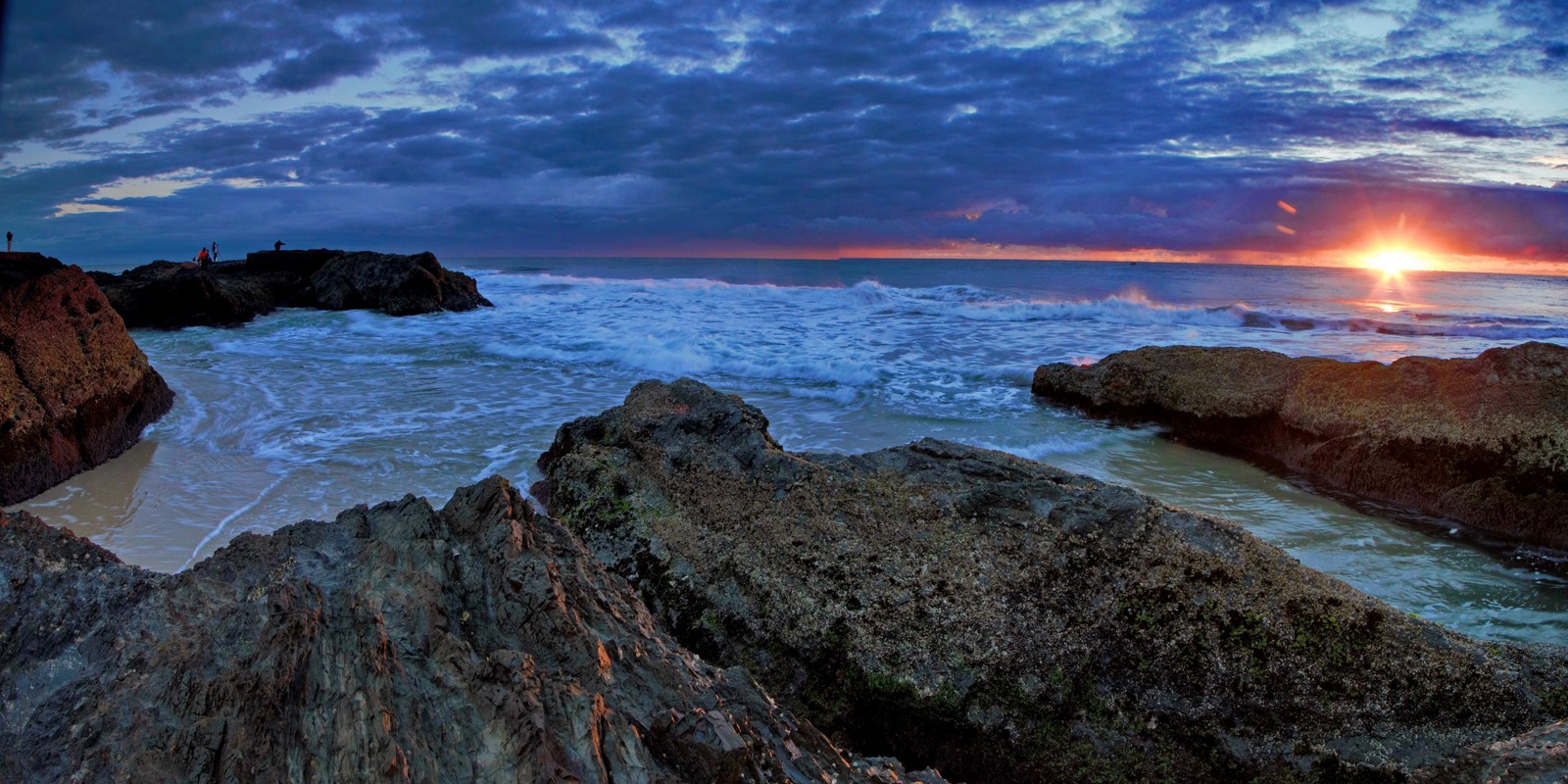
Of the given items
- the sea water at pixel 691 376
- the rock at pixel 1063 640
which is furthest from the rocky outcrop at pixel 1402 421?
the rock at pixel 1063 640

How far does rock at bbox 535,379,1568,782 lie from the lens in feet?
7.56

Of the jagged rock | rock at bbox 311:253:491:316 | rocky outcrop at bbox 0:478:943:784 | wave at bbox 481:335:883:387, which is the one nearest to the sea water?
wave at bbox 481:335:883:387

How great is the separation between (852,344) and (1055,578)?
11.6 meters

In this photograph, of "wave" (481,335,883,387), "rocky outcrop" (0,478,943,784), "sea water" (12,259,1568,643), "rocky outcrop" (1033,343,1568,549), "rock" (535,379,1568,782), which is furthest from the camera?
"wave" (481,335,883,387)

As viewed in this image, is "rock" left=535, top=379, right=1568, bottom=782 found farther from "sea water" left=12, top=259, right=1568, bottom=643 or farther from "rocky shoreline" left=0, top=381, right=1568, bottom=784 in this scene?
"sea water" left=12, top=259, right=1568, bottom=643

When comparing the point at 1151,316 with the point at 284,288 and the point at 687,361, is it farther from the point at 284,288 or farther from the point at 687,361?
the point at 284,288

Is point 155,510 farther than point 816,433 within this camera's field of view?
No

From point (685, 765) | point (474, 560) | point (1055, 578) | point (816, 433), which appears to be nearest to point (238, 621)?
point (474, 560)

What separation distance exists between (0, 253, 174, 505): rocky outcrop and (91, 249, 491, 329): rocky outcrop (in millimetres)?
10796

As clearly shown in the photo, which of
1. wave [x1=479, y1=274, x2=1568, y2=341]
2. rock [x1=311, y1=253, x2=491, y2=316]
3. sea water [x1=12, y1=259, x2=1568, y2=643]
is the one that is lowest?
sea water [x1=12, y1=259, x2=1568, y2=643]

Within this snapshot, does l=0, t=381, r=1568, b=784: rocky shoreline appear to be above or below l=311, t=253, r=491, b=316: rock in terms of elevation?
below

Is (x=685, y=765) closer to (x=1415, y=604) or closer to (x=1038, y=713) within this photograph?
(x=1038, y=713)

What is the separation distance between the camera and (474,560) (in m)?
2.08

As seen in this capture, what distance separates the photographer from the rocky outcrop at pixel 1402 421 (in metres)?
5.01
